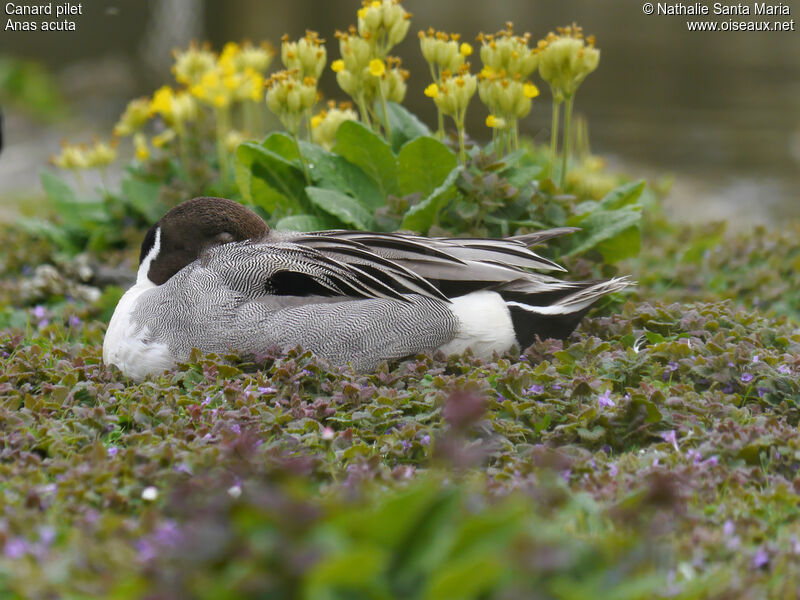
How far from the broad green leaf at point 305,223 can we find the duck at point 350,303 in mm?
564

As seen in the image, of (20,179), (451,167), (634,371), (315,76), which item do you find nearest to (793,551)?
(634,371)

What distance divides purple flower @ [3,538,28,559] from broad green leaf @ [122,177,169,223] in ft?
14.0

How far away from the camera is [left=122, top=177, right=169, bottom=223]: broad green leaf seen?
21.2ft

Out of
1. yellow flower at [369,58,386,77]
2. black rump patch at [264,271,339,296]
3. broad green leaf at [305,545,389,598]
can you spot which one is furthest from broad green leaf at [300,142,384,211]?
broad green leaf at [305,545,389,598]

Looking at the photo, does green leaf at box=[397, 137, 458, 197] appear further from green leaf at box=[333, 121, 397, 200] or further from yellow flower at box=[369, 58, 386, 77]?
yellow flower at box=[369, 58, 386, 77]

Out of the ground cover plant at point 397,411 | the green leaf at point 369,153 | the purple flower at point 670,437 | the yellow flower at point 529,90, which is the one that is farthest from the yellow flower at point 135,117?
the purple flower at point 670,437

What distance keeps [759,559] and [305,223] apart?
2.97 metres

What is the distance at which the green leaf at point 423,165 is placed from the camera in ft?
15.8

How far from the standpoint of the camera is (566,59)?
481 cm

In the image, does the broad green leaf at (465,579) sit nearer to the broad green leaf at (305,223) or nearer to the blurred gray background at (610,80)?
the broad green leaf at (305,223)

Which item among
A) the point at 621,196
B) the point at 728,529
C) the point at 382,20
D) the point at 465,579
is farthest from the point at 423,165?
the point at 465,579

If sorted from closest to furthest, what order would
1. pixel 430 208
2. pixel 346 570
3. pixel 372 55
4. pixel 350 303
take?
pixel 346 570
pixel 350 303
pixel 430 208
pixel 372 55

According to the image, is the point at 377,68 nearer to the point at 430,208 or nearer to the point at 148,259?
the point at 430,208

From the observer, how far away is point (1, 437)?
10.7 ft
